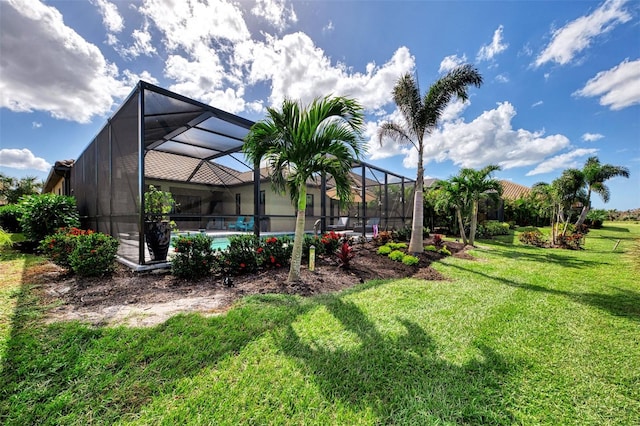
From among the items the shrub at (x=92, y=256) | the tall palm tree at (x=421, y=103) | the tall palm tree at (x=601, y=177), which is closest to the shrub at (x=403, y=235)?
the tall palm tree at (x=421, y=103)

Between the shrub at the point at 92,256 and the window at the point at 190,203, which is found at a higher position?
the window at the point at 190,203

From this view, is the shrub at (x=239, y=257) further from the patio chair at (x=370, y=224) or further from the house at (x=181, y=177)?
the patio chair at (x=370, y=224)

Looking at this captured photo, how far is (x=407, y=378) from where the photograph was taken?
6.59 ft

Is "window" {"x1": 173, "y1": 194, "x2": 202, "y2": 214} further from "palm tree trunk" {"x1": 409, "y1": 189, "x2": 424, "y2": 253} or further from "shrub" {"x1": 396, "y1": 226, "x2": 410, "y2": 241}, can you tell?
"palm tree trunk" {"x1": 409, "y1": 189, "x2": 424, "y2": 253}

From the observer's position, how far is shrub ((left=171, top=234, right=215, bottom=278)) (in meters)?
4.50

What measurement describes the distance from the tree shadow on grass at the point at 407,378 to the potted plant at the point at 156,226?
389 cm

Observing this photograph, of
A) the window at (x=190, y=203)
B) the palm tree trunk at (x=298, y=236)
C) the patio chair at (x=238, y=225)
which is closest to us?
the palm tree trunk at (x=298, y=236)

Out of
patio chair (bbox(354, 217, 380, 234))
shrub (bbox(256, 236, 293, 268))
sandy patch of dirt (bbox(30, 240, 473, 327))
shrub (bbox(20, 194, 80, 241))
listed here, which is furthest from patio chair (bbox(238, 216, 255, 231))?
sandy patch of dirt (bbox(30, 240, 473, 327))

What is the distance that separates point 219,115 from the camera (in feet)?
18.9

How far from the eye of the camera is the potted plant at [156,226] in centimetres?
505

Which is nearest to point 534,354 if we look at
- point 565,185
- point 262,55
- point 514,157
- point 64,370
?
point 64,370

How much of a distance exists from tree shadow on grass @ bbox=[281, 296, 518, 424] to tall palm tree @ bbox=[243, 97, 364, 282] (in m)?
2.33

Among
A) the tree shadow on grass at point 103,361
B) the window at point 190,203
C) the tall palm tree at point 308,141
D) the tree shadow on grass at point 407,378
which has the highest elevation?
the tall palm tree at point 308,141

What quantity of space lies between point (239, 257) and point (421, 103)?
7.82 m
